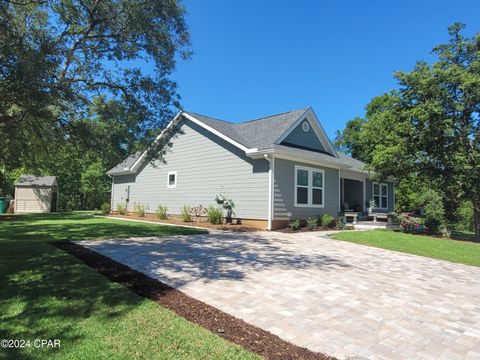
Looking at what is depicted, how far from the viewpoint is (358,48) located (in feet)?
55.1

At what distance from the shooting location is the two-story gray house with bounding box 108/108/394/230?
1438 centimetres

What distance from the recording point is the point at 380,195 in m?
22.6

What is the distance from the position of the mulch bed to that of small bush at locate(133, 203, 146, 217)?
47.6 ft

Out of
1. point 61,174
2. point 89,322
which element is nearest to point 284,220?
point 89,322

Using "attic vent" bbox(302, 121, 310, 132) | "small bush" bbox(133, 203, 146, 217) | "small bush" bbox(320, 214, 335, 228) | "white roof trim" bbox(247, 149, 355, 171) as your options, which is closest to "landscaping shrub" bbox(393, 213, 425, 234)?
"small bush" bbox(320, 214, 335, 228)

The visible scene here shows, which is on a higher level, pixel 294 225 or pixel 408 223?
pixel 408 223

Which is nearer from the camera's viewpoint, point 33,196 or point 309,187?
point 309,187

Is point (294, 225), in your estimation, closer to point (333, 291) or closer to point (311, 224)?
point (311, 224)

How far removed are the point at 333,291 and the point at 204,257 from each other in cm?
329

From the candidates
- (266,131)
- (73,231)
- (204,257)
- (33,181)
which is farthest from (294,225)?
(33,181)

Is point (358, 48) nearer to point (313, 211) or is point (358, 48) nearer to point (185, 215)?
point (313, 211)

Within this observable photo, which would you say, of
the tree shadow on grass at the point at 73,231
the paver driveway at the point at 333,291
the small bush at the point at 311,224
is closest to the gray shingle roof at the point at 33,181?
the tree shadow on grass at the point at 73,231

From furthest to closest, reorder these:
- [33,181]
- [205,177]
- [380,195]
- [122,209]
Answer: [33,181] → [122,209] → [380,195] → [205,177]

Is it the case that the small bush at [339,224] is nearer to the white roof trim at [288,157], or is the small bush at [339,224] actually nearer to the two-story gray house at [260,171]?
the two-story gray house at [260,171]
